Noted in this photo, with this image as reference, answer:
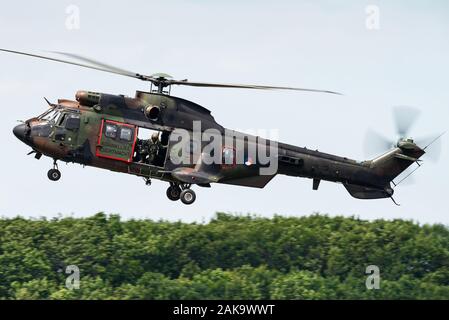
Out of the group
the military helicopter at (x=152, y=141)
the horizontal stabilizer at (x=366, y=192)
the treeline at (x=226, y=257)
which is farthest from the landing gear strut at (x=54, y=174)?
the treeline at (x=226, y=257)

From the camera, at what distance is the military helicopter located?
47594mm

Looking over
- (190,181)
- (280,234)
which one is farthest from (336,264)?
(190,181)

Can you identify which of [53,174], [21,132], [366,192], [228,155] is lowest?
[53,174]

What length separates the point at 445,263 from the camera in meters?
89.2

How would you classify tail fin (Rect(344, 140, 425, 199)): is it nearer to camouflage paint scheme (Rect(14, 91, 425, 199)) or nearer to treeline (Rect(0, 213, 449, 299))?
camouflage paint scheme (Rect(14, 91, 425, 199))

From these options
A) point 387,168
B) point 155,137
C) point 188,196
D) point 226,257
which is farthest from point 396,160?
point 226,257

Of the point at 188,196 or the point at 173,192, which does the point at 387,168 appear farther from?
the point at 173,192

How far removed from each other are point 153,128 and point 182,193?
266 centimetres

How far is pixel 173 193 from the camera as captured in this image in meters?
50.1

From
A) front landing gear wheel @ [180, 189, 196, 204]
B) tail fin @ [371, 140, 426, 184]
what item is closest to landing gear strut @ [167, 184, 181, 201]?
front landing gear wheel @ [180, 189, 196, 204]

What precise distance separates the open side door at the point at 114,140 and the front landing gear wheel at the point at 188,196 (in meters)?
2.62

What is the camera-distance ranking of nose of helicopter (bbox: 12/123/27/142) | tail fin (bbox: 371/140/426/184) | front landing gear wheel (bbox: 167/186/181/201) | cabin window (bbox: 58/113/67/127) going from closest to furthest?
1. nose of helicopter (bbox: 12/123/27/142)
2. cabin window (bbox: 58/113/67/127)
3. front landing gear wheel (bbox: 167/186/181/201)
4. tail fin (bbox: 371/140/426/184)

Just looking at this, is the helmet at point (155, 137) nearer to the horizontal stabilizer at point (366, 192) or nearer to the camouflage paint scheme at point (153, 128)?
the camouflage paint scheme at point (153, 128)

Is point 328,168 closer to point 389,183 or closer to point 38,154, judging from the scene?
point 389,183
